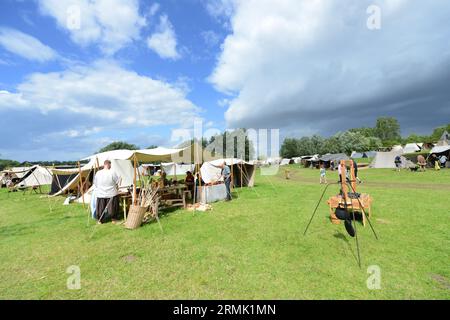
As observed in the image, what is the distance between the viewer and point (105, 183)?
7098mm

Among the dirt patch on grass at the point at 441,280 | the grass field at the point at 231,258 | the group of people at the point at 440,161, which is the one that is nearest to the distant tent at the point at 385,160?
the group of people at the point at 440,161

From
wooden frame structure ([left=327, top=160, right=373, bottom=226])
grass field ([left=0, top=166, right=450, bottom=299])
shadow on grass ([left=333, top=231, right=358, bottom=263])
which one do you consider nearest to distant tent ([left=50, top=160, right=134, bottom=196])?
grass field ([left=0, top=166, right=450, bottom=299])

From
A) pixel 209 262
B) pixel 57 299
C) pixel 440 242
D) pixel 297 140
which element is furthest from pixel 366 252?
pixel 297 140

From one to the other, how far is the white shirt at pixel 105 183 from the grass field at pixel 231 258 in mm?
1014

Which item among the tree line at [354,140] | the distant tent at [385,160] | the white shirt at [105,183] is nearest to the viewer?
the white shirt at [105,183]

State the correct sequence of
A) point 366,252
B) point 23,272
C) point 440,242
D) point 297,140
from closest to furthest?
point 23,272 → point 366,252 → point 440,242 → point 297,140

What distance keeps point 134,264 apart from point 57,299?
1288mm

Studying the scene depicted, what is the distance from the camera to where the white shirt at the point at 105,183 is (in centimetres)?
711

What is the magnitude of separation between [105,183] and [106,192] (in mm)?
308

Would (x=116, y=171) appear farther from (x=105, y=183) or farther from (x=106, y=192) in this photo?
(x=105, y=183)

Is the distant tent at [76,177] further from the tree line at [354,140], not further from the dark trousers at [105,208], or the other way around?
the tree line at [354,140]

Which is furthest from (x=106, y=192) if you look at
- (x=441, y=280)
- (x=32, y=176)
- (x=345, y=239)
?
(x=32, y=176)

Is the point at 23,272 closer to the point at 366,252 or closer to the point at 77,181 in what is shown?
the point at 366,252
